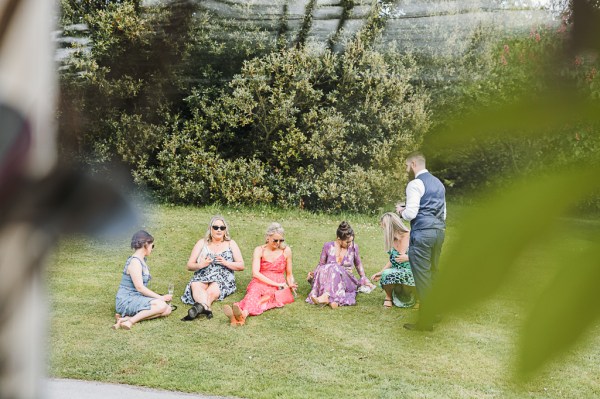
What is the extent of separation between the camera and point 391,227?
3426 mm

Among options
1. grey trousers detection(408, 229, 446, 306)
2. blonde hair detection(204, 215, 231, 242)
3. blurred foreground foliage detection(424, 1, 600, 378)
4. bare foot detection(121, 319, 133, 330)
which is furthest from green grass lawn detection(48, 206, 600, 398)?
blurred foreground foliage detection(424, 1, 600, 378)

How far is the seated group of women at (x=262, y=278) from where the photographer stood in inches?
130

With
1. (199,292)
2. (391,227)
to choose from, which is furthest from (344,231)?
(199,292)

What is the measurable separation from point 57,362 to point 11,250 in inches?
132

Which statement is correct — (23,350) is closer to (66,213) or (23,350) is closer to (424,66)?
(66,213)

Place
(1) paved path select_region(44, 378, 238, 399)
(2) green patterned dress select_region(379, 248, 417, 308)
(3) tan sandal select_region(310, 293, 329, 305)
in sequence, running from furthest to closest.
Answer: (3) tan sandal select_region(310, 293, 329, 305) → (2) green patterned dress select_region(379, 248, 417, 308) → (1) paved path select_region(44, 378, 238, 399)

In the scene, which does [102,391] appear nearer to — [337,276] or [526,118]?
[337,276]

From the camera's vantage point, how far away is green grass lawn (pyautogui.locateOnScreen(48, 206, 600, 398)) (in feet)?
9.71

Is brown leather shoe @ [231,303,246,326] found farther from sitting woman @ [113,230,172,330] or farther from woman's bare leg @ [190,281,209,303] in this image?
sitting woman @ [113,230,172,330]

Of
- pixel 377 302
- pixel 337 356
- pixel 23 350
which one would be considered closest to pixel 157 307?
pixel 337 356

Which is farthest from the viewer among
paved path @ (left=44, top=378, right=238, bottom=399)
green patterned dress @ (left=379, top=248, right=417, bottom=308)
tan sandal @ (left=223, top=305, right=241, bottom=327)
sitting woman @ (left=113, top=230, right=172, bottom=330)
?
green patterned dress @ (left=379, top=248, right=417, bottom=308)

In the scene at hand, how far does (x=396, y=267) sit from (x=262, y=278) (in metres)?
0.77

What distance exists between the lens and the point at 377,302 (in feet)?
12.0

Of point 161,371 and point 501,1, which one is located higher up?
point 501,1
